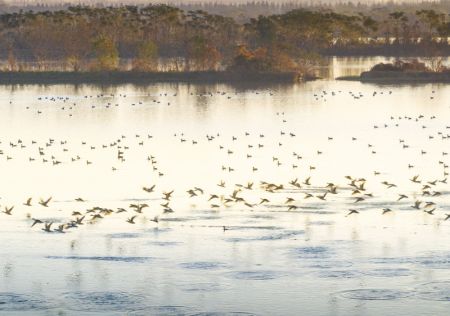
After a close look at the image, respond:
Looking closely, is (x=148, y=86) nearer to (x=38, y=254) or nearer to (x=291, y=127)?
(x=291, y=127)

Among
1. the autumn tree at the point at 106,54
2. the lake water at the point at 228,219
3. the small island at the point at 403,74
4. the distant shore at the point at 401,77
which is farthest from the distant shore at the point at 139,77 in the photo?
the lake water at the point at 228,219

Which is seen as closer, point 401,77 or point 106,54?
point 401,77

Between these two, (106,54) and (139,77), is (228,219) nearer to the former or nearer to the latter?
(139,77)

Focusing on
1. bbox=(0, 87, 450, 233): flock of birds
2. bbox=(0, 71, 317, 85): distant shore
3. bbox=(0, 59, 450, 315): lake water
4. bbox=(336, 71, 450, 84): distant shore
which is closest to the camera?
bbox=(0, 59, 450, 315): lake water

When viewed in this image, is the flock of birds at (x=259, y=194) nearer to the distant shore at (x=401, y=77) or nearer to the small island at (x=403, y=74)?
the distant shore at (x=401, y=77)

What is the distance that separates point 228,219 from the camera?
28312mm

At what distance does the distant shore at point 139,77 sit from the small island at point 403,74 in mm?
5502

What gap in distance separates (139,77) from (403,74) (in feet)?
69.2

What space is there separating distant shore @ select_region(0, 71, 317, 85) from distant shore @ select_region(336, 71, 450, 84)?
5173 mm

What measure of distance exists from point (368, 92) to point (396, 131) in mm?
28996

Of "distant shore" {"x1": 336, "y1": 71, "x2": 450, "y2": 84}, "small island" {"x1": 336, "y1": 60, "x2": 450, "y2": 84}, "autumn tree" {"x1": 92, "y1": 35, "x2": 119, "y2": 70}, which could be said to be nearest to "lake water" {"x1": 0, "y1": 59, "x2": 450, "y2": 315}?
"distant shore" {"x1": 336, "y1": 71, "x2": 450, "y2": 84}

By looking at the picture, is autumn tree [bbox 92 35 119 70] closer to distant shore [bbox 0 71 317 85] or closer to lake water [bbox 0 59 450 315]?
distant shore [bbox 0 71 317 85]

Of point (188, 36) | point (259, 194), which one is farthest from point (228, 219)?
point (188, 36)

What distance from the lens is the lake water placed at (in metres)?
20.6
